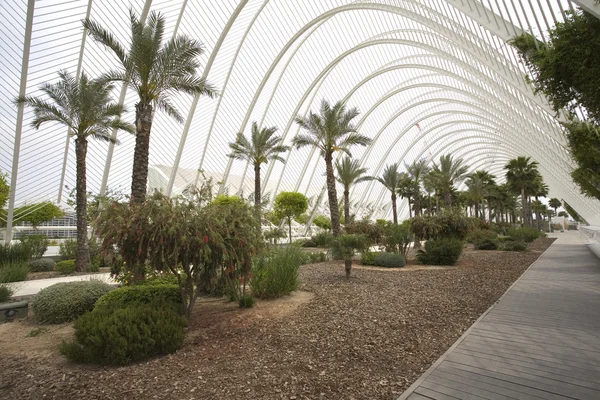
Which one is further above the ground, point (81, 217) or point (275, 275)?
point (81, 217)

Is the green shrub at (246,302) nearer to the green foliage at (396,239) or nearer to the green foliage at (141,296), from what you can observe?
the green foliage at (141,296)

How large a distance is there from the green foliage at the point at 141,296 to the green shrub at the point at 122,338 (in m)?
1.18

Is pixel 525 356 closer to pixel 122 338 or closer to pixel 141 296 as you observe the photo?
pixel 122 338

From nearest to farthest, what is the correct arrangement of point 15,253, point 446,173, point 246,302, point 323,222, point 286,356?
1. point 286,356
2. point 246,302
3. point 15,253
4. point 446,173
5. point 323,222

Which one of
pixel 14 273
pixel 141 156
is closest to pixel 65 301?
pixel 141 156

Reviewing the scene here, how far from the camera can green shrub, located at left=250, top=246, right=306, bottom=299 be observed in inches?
322

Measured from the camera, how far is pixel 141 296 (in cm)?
686

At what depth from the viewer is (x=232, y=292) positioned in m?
7.78

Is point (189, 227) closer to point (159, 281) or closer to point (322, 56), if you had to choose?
point (159, 281)

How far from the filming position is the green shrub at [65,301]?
681 cm

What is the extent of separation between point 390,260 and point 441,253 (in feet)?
8.32

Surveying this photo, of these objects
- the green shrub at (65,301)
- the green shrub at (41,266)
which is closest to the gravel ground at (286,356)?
the green shrub at (65,301)

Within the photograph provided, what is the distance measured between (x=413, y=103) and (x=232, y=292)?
37.0 m

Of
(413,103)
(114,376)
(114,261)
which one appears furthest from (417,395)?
(413,103)
